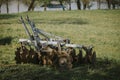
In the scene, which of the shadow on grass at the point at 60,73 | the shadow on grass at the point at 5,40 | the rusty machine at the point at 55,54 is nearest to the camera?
the shadow on grass at the point at 60,73

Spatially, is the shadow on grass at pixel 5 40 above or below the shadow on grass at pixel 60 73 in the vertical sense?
above

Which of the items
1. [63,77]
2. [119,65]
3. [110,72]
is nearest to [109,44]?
[119,65]

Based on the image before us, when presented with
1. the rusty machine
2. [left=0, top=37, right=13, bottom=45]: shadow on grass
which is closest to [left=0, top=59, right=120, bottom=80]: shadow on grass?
the rusty machine

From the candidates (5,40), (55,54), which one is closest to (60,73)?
(55,54)

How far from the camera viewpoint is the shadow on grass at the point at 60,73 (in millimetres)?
9562

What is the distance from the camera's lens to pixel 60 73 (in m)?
9.99

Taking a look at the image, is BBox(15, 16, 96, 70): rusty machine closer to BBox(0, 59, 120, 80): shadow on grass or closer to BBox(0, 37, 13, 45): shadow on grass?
BBox(0, 59, 120, 80): shadow on grass

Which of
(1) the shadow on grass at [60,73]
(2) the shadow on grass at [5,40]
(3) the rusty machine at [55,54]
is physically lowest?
(1) the shadow on grass at [60,73]

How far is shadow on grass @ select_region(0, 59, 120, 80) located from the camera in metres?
9.56

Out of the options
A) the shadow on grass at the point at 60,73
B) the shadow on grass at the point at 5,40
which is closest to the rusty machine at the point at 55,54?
the shadow on grass at the point at 60,73

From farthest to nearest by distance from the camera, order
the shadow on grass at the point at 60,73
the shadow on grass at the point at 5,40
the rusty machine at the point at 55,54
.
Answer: the shadow on grass at the point at 5,40
the rusty machine at the point at 55,54
the shadow on grass at the point at 60,73

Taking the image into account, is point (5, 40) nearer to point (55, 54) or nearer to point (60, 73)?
point (55, 54)

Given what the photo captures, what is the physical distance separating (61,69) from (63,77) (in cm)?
86

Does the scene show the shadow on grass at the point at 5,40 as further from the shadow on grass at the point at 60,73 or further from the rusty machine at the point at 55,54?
the shadow on grass at the point at 60,73
